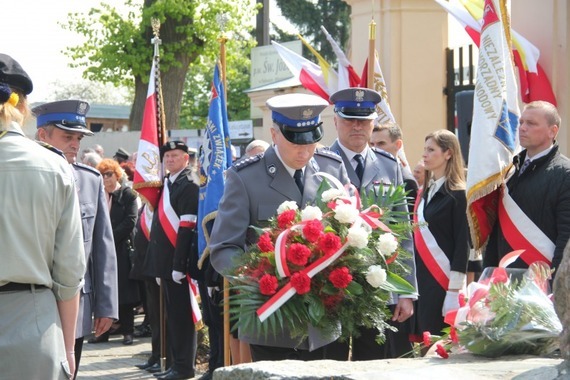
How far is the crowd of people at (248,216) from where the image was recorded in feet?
13.1

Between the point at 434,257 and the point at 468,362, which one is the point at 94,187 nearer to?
the point at 434,257

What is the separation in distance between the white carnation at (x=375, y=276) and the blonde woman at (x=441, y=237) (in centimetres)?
229

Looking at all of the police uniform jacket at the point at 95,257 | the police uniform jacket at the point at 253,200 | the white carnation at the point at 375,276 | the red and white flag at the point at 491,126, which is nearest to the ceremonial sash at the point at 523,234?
the red and white flag at the point at 491,126

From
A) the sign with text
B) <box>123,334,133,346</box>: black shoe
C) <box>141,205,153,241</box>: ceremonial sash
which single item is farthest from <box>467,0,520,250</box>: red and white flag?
the sign with text

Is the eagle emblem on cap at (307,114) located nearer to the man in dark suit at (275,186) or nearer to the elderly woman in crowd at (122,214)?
A: the man in dark suit at (275,186)

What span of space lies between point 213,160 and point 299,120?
134 inches

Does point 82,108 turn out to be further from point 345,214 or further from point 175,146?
point 175,146

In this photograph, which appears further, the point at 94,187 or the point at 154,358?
the point at 154,358

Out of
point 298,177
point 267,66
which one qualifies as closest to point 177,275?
point 298,177

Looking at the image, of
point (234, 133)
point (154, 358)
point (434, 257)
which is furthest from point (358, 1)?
point (434, 257)

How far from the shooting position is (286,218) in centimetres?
472

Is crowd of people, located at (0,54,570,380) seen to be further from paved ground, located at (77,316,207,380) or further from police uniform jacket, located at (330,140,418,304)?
paved ground, located at (77,316,207,380)

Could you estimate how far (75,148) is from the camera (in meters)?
6.02

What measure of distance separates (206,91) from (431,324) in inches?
2061
